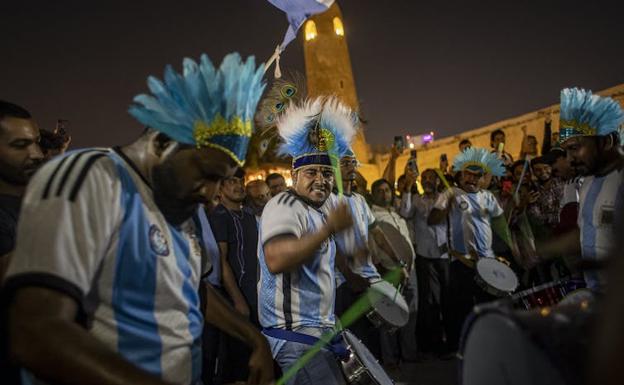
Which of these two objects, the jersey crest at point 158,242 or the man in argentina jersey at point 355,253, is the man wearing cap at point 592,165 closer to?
the man in argentina jersey at point 355,253

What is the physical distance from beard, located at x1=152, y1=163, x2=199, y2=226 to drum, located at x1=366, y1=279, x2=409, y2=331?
2.90 meters

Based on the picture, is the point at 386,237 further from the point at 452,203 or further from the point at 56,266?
the point at 56,266

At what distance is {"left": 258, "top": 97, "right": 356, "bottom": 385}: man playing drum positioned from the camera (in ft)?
9.92

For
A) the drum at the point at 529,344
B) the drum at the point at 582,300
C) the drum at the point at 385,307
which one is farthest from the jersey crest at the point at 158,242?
the drum at the point at 385,307

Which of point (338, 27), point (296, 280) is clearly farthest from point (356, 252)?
point (338, 27)

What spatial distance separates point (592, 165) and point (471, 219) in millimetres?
3272

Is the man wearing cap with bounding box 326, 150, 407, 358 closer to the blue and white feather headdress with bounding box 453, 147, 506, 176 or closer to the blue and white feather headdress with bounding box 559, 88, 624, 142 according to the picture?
the blue and white feather headdress with bounding box 559, 88, 624, 142

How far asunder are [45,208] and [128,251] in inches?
13.9

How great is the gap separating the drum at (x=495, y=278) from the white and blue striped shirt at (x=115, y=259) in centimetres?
499

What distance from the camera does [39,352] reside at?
1.36m

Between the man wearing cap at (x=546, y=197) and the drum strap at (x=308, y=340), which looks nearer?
the drum strap at (x=308, y=340)

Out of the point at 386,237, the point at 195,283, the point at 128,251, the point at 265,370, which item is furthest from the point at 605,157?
the point at 128,251

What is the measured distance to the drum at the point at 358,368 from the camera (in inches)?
125

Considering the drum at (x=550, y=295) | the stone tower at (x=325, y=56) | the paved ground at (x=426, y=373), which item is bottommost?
the paved ground at (x=426, y=373)
